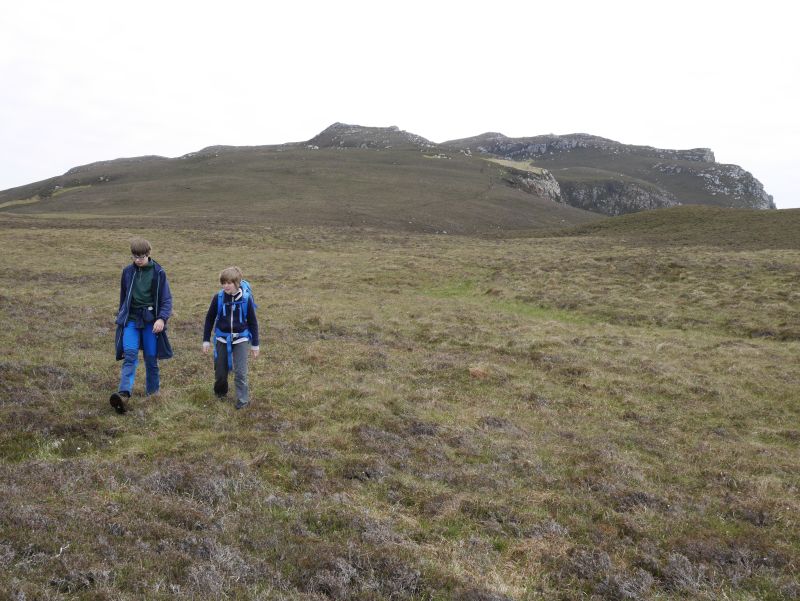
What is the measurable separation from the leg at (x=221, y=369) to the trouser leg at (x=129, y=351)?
1574mm

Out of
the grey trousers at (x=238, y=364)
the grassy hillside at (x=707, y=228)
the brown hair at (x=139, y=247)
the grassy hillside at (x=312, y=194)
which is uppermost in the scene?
the grassy hillside at (x=312, y=194)

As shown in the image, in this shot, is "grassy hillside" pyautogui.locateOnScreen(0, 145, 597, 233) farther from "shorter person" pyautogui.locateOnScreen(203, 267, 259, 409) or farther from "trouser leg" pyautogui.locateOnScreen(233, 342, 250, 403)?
"trouser leg" pyautogui.locateOnScreen(233, 342, 250, 403)

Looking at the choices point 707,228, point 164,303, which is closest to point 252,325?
point 164,303

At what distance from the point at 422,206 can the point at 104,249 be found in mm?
60618

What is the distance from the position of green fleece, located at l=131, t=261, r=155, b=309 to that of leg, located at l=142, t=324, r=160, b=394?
50 cm

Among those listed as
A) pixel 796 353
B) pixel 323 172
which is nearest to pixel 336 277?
pixel 796 353

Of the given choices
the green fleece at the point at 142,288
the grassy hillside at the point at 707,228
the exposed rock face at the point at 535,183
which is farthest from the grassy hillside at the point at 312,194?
the green fleece at the point at 142,288

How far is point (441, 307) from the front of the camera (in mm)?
28109

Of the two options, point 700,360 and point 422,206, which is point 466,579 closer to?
point 700,360

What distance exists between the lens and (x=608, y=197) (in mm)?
166125

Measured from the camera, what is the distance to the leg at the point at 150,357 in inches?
431

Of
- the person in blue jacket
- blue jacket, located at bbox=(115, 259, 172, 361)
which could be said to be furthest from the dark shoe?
blue jacket, located at bbox=(115, 259, 172, 361)

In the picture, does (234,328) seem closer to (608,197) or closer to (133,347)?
(133,347)

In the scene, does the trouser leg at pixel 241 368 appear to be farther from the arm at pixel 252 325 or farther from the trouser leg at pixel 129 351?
the trouser leg at pixel 129 351
